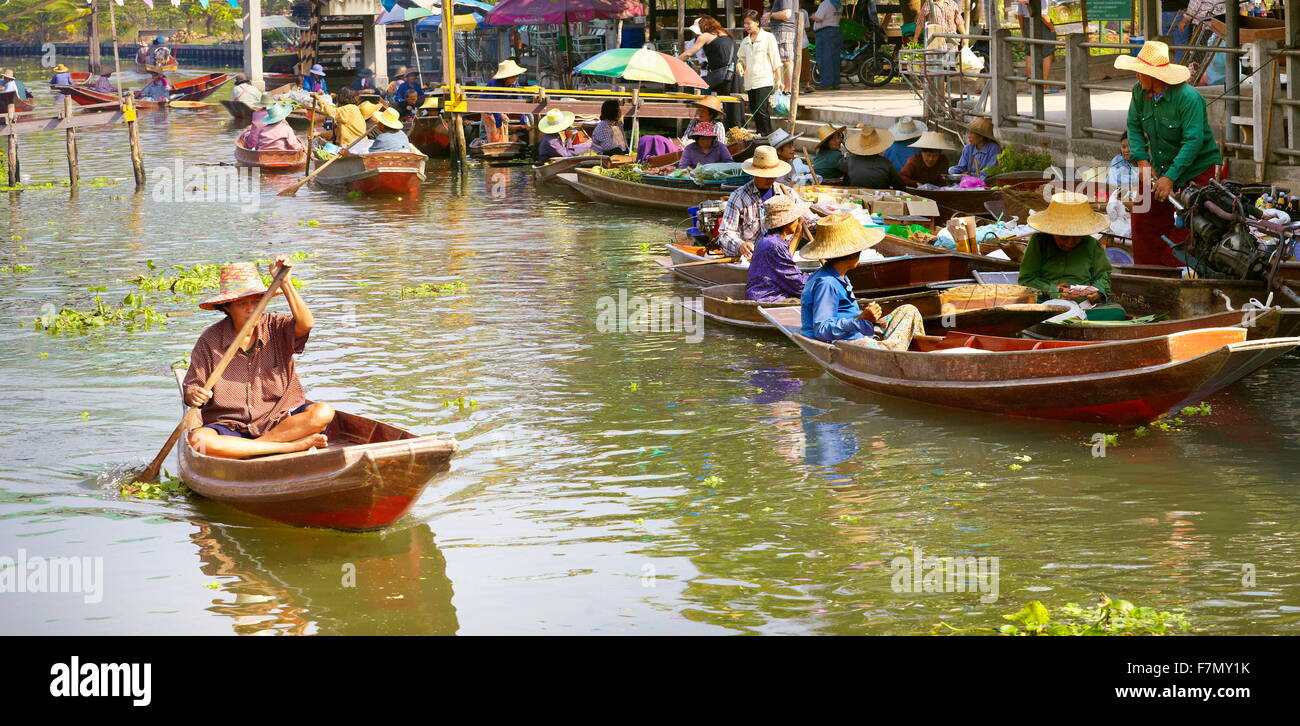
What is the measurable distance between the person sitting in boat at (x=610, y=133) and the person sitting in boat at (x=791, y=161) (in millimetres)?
5530

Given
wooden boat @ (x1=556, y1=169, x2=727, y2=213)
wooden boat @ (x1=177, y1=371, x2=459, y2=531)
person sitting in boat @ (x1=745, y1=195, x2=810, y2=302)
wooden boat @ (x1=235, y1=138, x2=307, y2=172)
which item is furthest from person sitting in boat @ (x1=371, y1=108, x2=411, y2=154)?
wooden boat @ (x1=177, y1=371, x2=459, y2=531)

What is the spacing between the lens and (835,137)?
17672 mm

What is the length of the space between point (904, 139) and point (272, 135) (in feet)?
44.0

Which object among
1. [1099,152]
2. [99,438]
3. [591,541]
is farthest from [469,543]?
[1099,152]

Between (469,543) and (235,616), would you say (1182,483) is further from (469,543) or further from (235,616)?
(235,616)

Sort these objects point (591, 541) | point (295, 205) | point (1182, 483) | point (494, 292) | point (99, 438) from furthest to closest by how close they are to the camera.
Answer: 1. point (295, 205)
2. point (494, 292)
3. point (99, 438)
4. point (1182, 483)
5. point (591, 541)

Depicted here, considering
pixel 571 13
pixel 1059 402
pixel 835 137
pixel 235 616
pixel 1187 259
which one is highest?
pixel 571 13

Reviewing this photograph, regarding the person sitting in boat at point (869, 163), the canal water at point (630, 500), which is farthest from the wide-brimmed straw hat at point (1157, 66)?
the person sitting in boat at point (869, 163)

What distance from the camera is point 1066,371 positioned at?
8.99 meters

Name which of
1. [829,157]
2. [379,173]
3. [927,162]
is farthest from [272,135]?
[927,162]

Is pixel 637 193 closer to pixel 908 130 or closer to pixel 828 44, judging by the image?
pixel 908 130

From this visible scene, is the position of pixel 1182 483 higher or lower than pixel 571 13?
lower

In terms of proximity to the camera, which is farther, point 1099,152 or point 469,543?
point 1099,152

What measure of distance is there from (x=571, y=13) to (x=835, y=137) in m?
13.2
